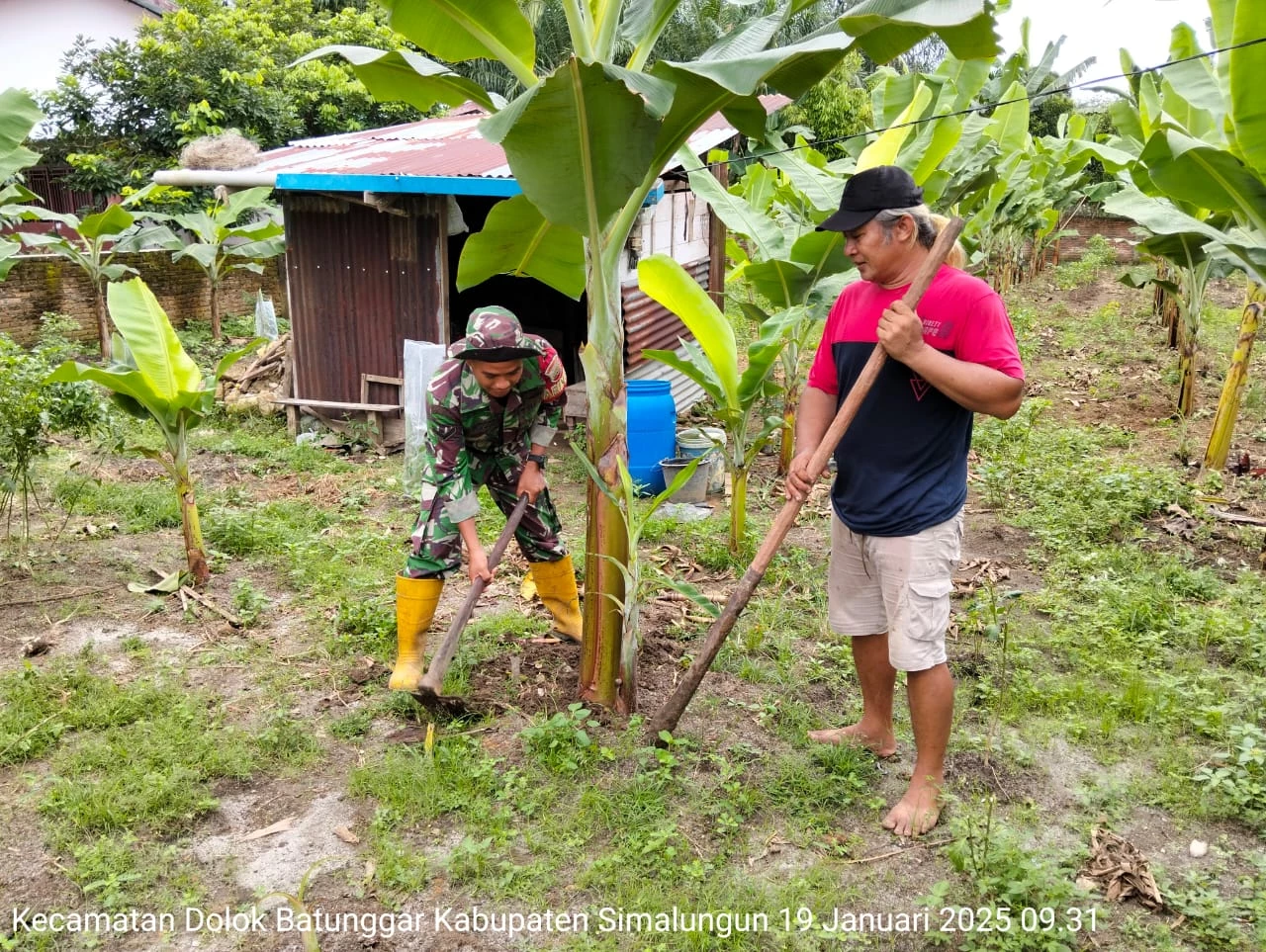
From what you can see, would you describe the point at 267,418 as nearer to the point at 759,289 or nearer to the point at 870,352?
the point at 759,289

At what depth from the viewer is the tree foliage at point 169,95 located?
14.3 metres

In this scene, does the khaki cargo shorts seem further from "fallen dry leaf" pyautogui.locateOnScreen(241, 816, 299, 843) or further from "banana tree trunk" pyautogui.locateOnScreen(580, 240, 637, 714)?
"fallen dry leaf" pyautogui.locateOnScreen(241, 816, 299, 843)

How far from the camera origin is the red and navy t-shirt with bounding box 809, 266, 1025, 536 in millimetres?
2900

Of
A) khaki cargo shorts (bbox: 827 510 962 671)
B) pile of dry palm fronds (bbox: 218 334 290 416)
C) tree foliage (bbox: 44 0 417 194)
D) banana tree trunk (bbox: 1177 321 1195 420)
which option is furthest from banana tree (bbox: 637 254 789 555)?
tree foliage (bbox: 44 0 417 194)

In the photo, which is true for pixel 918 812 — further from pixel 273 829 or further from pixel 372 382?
pixel 372 382

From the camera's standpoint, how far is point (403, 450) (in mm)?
8359

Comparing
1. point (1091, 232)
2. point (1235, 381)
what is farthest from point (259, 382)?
point (1091, 232)

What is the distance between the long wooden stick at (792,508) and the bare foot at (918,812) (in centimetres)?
81

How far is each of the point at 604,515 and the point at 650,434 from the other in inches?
123

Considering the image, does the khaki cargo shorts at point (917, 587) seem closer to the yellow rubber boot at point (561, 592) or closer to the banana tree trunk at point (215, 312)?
the yellow rubber boot at point (561, 592)

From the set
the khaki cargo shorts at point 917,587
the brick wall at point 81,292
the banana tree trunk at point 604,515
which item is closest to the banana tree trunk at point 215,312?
the brick wall at point 81,292

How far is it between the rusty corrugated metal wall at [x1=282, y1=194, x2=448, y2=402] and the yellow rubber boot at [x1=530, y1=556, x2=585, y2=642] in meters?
3.91

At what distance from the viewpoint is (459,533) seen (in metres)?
4.14

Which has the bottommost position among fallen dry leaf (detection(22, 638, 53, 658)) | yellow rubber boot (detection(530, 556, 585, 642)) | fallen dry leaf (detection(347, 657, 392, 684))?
fallen dry leaf (detection(347, 657, 392, 684))
